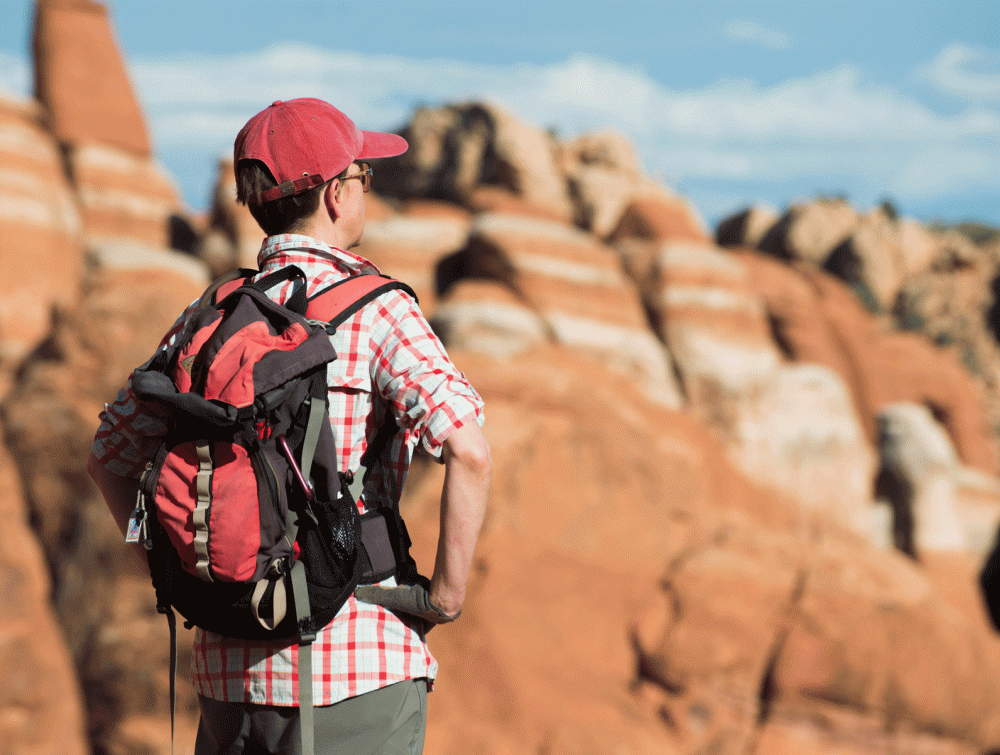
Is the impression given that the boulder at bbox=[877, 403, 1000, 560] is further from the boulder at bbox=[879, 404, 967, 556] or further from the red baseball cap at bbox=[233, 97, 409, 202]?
the red baseball cap at bbox=[233, 97, 409, 202]

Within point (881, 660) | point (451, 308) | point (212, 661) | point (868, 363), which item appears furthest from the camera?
point (868, 363)

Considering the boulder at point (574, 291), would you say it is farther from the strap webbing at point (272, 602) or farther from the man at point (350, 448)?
the strap webbing at point (272, 602)

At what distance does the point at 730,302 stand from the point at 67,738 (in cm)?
1033

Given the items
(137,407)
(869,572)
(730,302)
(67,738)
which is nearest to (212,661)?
(137,407)

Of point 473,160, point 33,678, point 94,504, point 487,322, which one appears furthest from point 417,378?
point 473,160

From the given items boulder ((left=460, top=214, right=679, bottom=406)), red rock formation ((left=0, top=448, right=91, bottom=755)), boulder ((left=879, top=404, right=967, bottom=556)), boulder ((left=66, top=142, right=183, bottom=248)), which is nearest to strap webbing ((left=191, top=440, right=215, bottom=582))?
red rock formation ((left=0, top=448, right=91, bottom=755))

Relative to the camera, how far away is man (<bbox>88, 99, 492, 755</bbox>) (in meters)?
1.52

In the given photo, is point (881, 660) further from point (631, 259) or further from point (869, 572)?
point (631, 259)

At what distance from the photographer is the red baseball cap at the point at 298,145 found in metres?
1.61

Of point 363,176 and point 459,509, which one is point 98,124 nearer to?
point 363,176

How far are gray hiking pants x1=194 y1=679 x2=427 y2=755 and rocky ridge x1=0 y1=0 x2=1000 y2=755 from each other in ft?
12.0

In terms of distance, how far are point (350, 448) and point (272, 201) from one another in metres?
0.52

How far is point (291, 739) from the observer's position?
1544 millimetres

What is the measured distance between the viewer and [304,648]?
1508 millimetres
